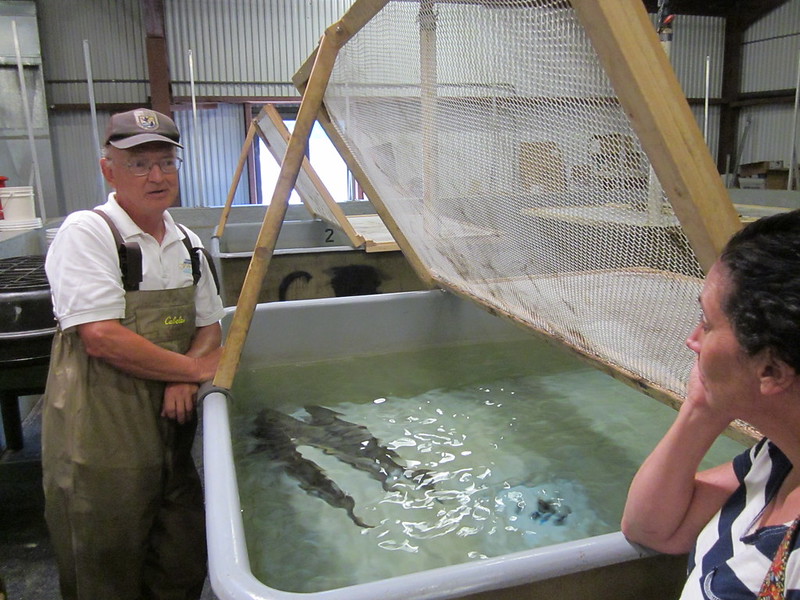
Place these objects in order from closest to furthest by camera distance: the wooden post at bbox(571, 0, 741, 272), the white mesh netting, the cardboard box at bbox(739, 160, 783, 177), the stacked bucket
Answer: the wooden post at bbox(571, 0, 741, 272), the white mesh netting, the stacked bucket, the cardboard box at bbox(739, 160, 783, 177)

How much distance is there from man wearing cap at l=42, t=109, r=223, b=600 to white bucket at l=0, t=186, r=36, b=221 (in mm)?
3016

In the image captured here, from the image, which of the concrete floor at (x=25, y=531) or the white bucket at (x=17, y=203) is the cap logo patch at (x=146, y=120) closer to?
the concrete floor at (x=25, y=531)

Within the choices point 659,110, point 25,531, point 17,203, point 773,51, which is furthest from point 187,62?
point 773,51

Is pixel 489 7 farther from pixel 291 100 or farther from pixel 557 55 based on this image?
pixel 291 100

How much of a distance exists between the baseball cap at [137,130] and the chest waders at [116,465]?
1.08 feet

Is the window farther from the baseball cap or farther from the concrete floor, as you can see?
the baseball cap

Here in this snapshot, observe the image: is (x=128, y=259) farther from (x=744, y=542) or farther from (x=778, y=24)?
(x=778, y=24)

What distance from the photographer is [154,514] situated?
1.48 meters

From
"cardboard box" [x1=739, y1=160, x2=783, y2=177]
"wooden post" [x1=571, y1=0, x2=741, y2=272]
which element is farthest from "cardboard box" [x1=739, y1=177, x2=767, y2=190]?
"wooden post" [x1=571, y1=0, x2=741, y2=272]

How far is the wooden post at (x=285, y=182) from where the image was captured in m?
1.58

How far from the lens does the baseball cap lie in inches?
51.4

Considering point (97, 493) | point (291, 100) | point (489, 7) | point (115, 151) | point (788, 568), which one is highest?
point (291, 100)

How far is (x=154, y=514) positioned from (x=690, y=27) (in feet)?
35.3

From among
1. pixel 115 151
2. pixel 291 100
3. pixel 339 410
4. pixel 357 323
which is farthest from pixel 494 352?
pixel 291 100
